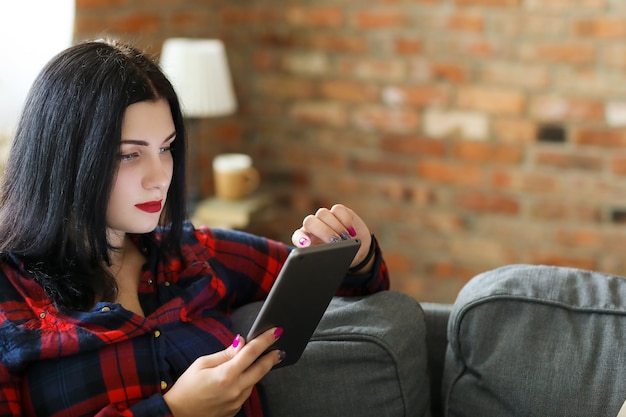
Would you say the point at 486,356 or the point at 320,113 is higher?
the point at 320,113

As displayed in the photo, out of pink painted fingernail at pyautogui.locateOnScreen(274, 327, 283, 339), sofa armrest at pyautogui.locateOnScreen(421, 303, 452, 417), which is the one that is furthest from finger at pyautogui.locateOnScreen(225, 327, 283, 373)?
sofa armrest at pyautogui.locateOnScreen(421, 303, 452, 417)

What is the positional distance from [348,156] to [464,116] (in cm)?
45

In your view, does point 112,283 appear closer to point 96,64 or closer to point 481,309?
point 96,64

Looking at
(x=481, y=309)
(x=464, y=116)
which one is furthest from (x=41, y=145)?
(x=464, y=116)

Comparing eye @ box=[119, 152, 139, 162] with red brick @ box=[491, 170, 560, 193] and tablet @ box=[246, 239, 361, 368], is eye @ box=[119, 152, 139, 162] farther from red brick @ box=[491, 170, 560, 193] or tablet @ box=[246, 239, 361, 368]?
red brick @ box=[491, 170, 560, 193]

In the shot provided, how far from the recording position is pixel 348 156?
2801 millimetres

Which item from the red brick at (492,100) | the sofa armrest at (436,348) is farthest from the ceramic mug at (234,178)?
the sofa armrest at (436,348)

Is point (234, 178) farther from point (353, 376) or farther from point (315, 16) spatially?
point (353, 376)

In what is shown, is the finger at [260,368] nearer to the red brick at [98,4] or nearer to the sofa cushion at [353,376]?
the sofa cushion at [353,376]

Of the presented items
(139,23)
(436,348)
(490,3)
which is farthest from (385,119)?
(436,348)

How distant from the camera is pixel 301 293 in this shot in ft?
3.57

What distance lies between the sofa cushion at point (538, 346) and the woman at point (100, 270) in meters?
0.29

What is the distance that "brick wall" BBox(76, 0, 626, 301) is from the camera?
2408 millimetres

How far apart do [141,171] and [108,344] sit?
26 centimetres
